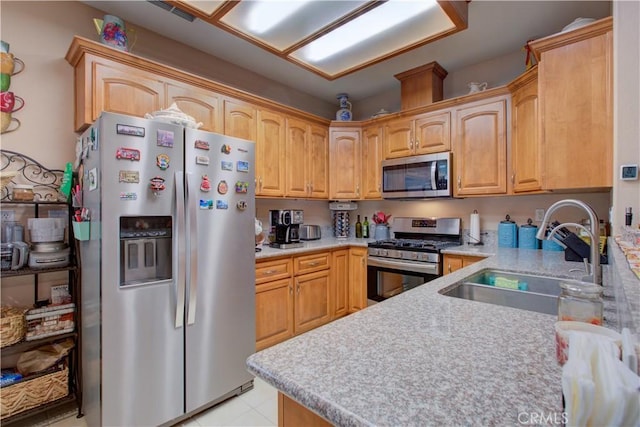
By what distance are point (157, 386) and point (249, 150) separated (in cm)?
150

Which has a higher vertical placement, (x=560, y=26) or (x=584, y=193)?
(x=560, y=26)

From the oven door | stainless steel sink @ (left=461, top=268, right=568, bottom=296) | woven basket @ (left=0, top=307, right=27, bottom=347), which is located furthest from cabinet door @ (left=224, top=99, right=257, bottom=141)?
stainless steel sink @ (left=461, top=268, right=568, bottom=296)

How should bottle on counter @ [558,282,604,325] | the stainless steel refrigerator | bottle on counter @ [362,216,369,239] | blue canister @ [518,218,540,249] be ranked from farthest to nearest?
bottle on counter @ [362,216,369,239]
blue canister @ [518,218,540,249]
the stainless steel refrigerator
bottle on counter @ [558,282,604,325]

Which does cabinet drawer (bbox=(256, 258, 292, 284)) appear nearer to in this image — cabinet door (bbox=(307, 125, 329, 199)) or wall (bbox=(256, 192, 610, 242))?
wall (bbox=(256, 192, 610, 242))

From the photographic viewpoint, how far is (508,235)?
2732 millimetres

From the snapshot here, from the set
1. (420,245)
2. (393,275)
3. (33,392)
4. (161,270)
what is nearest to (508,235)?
(420,245)

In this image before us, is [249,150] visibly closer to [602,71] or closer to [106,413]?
[106,413]

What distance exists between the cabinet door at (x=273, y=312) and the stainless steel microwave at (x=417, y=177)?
4.81 feet

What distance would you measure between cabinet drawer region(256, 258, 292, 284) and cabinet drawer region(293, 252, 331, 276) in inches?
3.7

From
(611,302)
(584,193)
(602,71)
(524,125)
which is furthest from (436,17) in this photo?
(584,193)

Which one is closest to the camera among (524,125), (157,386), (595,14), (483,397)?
(483,397)

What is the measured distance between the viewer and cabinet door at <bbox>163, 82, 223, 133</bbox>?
230 centimetres

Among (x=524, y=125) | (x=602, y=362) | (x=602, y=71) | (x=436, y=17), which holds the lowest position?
(x=602, y=362)

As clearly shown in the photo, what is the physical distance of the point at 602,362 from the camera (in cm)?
36
